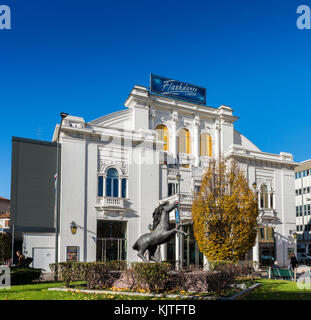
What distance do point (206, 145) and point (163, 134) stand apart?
5419mm

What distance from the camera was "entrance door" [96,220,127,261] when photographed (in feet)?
112

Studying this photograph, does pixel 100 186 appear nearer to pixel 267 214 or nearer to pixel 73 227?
pixel 73 227

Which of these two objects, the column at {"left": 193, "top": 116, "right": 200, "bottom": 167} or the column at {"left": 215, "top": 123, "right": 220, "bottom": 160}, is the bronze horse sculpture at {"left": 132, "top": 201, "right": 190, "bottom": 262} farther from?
the column at {"left": 215, "top": 123, "right": 220, "bottom": 160}

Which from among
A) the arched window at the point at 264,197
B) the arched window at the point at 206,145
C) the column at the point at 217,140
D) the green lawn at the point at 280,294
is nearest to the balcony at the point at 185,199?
the arched window at the point at 206,145

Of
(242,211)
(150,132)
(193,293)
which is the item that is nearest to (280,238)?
(242,211)

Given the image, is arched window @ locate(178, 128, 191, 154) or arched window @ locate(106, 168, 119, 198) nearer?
arched window @ locate(106, 168, 119, 198)

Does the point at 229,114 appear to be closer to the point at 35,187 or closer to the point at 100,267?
the point at 35,187

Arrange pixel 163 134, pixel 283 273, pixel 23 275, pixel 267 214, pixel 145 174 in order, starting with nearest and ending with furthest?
pixel 23 275 < pixel 283 273 < pixel 145 174 < pixel 163 134 < pixel 267 214

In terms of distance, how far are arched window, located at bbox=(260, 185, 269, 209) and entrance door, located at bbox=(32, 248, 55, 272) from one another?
23.2 meters

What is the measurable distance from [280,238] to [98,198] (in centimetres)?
2140

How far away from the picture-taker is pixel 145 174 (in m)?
37.3

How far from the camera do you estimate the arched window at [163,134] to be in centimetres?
4097

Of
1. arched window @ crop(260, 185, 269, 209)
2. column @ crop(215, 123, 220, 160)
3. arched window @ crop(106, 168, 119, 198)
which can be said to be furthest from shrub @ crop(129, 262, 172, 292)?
arched window @ crop(260, 185, 269, 209)

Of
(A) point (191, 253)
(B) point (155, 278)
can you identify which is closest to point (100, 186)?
(A) point (191, 253)
